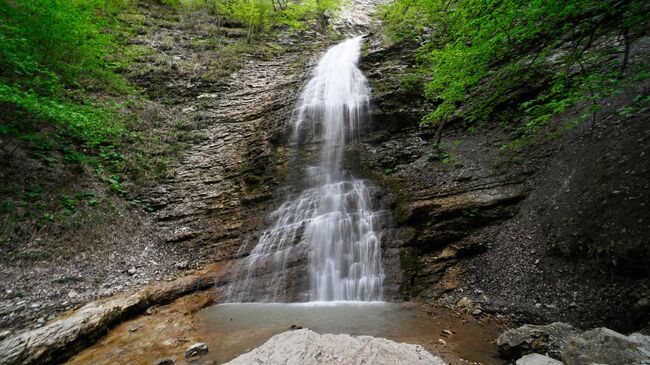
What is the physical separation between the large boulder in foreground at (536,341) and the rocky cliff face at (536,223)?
77 cm

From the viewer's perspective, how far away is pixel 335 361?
9.26 ft

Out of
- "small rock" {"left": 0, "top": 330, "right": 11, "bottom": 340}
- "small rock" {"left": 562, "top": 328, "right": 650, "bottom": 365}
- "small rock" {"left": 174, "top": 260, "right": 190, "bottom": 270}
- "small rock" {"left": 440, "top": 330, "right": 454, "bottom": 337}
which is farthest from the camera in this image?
"small rock" {"left": 174, "top": 260, "right": 190, "bottom": 270}

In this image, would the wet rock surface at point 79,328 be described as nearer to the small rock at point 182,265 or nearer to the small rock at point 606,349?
the small rock at point 182,265

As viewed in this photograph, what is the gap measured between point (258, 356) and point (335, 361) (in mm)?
830

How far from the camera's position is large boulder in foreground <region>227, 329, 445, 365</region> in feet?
9.29

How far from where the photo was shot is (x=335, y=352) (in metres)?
2.98

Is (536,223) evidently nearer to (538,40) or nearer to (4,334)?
(538,40)

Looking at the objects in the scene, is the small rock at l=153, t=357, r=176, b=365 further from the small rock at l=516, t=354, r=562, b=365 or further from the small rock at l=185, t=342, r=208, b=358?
the small rock at l=516, t=354, r=562, b=365

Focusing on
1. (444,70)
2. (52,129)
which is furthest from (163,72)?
(444,70)

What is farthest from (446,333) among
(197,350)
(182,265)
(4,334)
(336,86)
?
(336,86)

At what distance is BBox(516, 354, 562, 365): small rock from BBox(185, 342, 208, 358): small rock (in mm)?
3642

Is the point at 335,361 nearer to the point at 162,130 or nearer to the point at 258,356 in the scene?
the point at 258,356

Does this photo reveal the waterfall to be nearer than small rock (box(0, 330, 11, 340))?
No

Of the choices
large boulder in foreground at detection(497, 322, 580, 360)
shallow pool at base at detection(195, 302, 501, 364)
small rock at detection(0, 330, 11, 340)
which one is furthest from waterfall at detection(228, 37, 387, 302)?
small rock at detection(0, 330, 11, 340)
